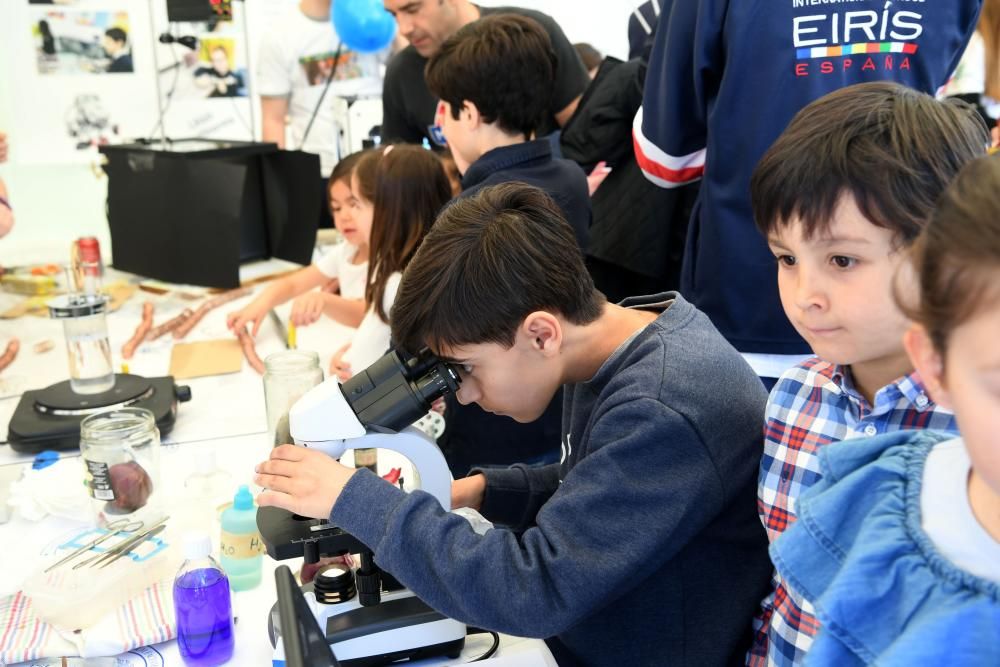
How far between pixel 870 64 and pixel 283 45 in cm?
238

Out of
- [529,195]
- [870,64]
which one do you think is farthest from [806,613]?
[870,64]

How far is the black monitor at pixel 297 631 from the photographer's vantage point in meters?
0.65

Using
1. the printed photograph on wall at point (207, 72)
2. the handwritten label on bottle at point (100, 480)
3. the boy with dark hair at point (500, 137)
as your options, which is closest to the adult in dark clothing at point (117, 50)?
the printed photograph on wall at point (207, 72)

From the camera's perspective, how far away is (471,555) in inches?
36.4

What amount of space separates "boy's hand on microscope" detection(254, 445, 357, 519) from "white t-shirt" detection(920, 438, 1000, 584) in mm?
585

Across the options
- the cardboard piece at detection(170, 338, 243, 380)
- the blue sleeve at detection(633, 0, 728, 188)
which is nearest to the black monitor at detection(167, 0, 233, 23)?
the cardboard piece at detection(170, 338, 243, 380)

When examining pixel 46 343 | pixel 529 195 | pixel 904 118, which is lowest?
pixel 46 343

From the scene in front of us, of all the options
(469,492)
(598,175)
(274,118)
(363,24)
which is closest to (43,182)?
(274,118)

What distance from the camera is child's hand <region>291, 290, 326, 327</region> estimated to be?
2211mm

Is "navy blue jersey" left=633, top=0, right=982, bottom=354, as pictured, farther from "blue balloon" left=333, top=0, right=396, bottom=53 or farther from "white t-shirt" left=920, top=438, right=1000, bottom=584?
"blue balloon" left=333, top=0, right=396, bottom=53

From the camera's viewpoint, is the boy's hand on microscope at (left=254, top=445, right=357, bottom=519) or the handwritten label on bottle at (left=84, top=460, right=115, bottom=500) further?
the handwritten label on bottle at (left=84, top=460, right=115, bottom=500)

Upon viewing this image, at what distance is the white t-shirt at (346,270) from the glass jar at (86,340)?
29.6 inches

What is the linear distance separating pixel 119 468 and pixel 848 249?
39.9 inches

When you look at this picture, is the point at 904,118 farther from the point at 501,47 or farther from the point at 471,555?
the point at 501,47
